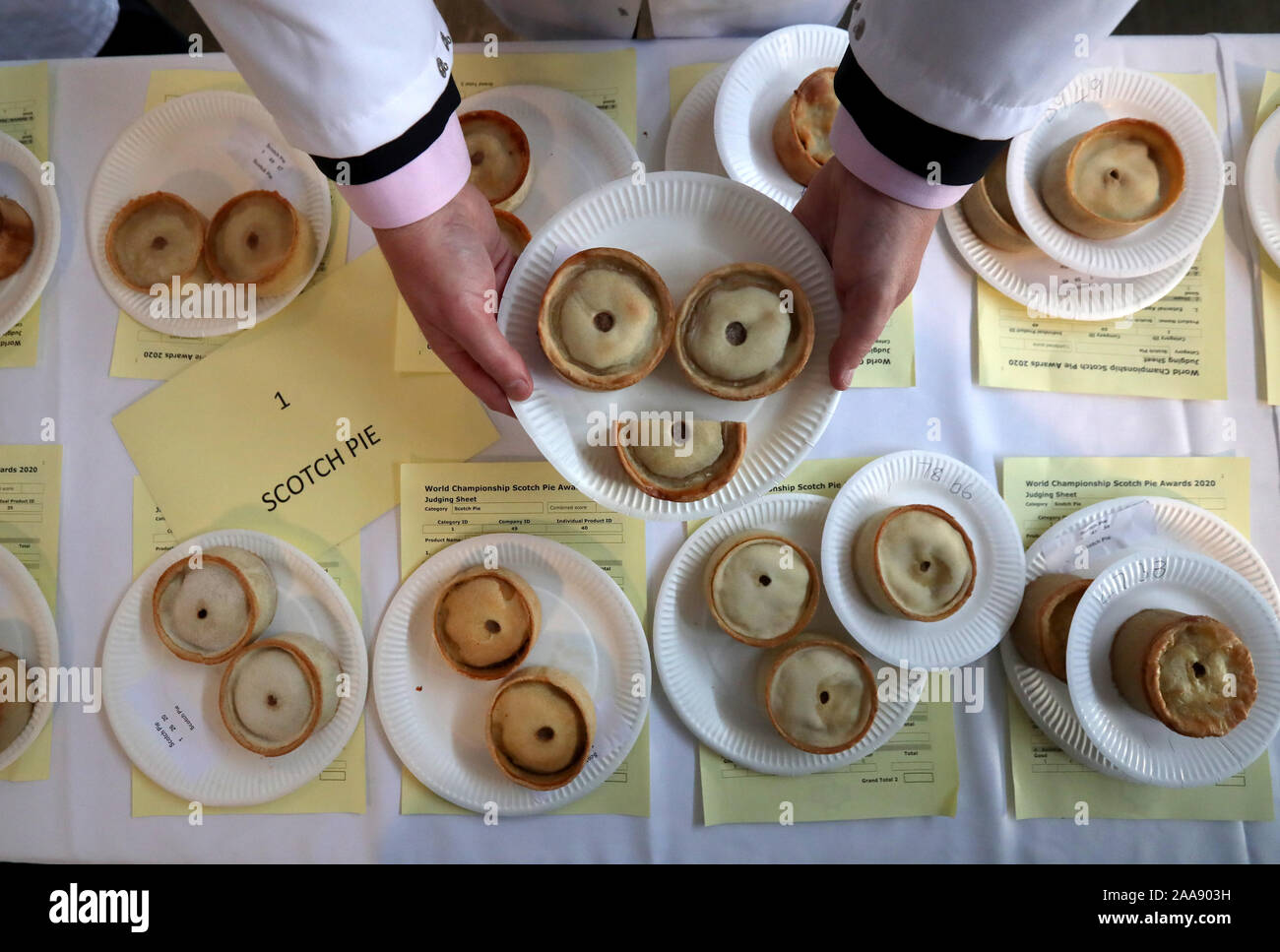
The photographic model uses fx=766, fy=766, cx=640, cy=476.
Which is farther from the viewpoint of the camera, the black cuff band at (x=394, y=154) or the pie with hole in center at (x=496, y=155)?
the pie with hole in center at (x=496, y=155)

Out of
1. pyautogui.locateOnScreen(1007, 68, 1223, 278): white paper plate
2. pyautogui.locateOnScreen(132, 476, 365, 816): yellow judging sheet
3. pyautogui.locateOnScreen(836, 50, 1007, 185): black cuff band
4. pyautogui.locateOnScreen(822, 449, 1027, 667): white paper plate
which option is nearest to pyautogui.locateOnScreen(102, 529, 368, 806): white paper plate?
pyautogui.locateOnScreen(132, 476, 365, 816): yellow judging sheet

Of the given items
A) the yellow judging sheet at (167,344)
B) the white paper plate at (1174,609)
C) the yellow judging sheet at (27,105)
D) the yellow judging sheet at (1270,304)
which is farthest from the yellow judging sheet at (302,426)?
the yellow judging sheet at (1270,304)

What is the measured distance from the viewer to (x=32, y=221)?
120 cm

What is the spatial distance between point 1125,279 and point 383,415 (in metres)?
1.15

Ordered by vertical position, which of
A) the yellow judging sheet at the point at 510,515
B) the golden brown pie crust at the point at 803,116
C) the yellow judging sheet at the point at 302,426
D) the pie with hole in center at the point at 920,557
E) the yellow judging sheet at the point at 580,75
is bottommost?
the pie with hole in center at the point at 920,557

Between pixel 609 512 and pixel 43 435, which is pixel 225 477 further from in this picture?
pixel 609 512

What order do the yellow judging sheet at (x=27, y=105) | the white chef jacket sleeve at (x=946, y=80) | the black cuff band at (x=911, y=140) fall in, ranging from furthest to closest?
the yellow judging sheet at (x=27, y=105) → the black cuff band at (x=911, y=140) → the white chef jacket sleeve at (x=946, y=80)

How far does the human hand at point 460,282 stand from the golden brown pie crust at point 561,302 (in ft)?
0.16

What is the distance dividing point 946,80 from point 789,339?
0.31 m

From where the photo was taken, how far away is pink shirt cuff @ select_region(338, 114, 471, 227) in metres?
0.82

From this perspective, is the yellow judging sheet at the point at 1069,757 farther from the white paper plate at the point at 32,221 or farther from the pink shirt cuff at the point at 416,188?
the white paper plate at the point at 32,221

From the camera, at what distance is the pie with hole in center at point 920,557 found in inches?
41.7

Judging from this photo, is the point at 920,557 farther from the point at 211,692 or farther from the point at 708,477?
the point at 211,692

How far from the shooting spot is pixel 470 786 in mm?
1109
